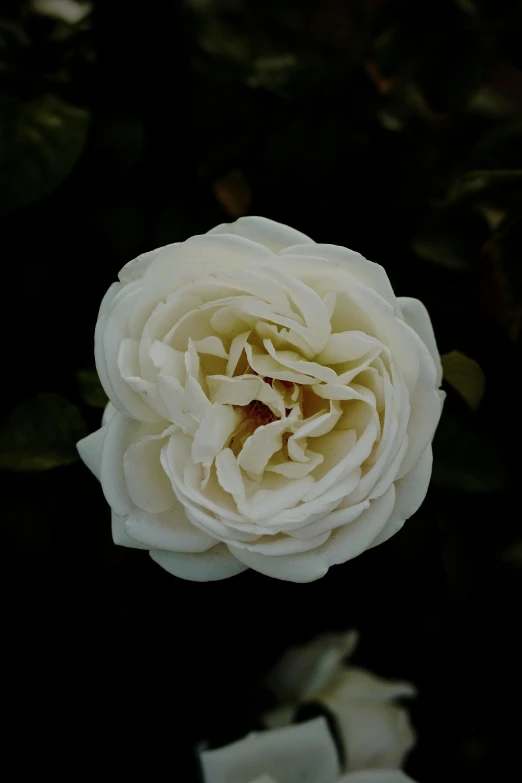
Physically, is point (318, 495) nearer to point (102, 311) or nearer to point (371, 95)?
point (102, 311)

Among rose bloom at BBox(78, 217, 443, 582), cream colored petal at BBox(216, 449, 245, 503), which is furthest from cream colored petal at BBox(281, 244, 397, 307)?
cream colored petal at BBox(216, 449, 245, 503)

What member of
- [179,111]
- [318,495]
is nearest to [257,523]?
[318,495]

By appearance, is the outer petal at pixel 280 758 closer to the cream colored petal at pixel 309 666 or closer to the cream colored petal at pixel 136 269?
the cream colored petal at pixel 309 666

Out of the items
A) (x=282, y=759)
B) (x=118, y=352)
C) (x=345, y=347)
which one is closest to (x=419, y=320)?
(x=345, y=347)

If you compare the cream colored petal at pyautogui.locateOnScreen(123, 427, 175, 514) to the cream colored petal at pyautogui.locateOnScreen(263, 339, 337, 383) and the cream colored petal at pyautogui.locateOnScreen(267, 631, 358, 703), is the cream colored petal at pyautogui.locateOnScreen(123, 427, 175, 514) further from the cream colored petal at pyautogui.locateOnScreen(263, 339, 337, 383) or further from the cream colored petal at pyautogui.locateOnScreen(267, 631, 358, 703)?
the cream colored petal at pyautogui.locateOnScreen(267, 631, 358, 703)

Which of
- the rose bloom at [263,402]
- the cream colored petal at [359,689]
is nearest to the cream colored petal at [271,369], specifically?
the rose bloom at [263,402]
